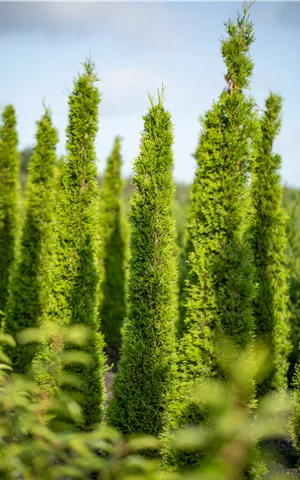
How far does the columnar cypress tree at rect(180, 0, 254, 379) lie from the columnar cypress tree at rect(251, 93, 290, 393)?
12.7ft

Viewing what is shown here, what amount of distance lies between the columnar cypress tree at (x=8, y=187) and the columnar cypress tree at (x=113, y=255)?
2.92 m

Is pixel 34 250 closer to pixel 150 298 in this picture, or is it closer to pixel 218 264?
pixel 150 298

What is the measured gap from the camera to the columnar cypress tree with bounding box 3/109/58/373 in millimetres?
10719

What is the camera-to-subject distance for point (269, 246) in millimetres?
9688

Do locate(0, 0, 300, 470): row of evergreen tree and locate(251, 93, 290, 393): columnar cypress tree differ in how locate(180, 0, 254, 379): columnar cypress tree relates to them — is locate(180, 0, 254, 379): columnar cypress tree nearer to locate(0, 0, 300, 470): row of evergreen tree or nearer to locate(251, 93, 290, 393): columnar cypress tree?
locate(0, 0, 300, 470): row of evergreen tree

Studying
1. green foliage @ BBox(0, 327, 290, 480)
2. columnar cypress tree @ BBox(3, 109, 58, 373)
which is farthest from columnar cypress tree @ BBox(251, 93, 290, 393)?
green foliage @ BBox(0, 327, 290, 480)

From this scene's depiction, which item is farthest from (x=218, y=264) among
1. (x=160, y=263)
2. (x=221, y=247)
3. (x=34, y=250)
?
(x=34, y=250)

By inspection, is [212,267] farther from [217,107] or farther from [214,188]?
[217,107]

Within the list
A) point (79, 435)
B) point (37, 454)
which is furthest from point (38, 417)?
point (79, 435)

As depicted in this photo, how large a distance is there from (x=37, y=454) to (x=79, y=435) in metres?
0.23

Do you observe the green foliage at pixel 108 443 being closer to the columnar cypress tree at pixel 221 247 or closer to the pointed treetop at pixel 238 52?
the columnar cypress tree at pixel 221 247

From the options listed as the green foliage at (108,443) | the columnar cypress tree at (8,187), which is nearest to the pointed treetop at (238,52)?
the green foliage at (108,443)

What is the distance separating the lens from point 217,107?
5.96 m

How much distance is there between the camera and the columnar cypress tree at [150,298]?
6.91 m
